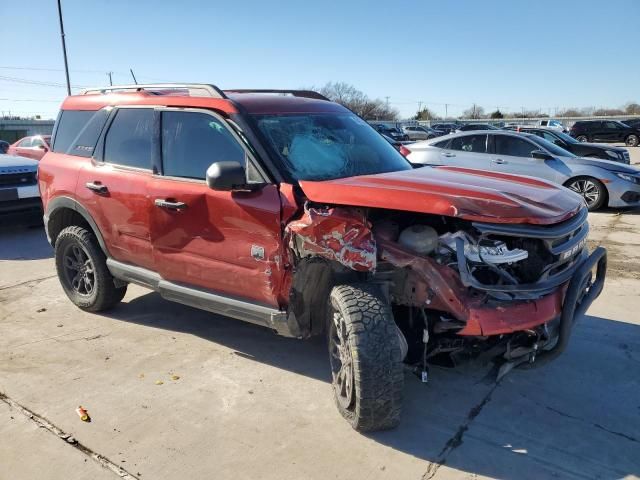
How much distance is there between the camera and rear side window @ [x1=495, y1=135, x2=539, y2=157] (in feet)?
33.2

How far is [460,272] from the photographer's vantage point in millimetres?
2840

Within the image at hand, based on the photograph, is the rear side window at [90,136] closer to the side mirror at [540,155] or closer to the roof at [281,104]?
the roof at [281,104]

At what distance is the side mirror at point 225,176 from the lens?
3.25 meters

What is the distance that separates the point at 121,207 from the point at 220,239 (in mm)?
1160

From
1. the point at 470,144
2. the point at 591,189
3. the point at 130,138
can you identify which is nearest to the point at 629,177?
the point at 591,189

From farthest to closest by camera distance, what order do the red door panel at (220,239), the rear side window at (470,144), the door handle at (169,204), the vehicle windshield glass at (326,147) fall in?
the rear side window at (470,144) < the door handle at (169,204) < the vehicle windshield glass at (326,147) < the red door panel at (220,239)

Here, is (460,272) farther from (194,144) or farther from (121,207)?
(121,207)

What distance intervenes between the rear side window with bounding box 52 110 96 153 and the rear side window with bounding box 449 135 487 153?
7646mm

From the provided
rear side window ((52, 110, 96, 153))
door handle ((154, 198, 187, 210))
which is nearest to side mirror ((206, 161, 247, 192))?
door handle ((154, 198, 187, 210))

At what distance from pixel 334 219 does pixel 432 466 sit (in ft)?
4.70

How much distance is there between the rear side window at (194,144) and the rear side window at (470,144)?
7.76 meters

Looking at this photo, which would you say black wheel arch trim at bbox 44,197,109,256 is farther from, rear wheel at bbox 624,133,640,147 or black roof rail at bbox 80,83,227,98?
rear wheel at bbox 624,133,640,147

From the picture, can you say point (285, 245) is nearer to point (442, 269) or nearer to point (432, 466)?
point (442, 269)

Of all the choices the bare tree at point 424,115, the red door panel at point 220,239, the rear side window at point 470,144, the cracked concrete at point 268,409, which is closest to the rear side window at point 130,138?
the red door panel at point 220,239
